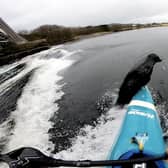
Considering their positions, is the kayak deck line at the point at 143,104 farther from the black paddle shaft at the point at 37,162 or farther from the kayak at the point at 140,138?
the black paddle shaft at the point at 37,162

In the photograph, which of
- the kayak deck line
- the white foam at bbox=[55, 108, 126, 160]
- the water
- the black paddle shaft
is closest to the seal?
the water

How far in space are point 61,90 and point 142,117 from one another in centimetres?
604

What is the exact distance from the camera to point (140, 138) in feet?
14.4

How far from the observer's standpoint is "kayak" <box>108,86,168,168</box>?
401 centimetres

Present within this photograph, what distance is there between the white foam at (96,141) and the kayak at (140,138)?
2.23ft

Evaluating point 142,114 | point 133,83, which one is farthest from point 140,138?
point 133,83

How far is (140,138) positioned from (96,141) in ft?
6.02

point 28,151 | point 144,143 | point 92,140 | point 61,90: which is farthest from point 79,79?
point 28,151

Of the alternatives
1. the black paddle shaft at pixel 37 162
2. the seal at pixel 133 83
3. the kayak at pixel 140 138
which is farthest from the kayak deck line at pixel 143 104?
the black paddle shaft at pixel 37 162

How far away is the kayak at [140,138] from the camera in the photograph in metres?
4.01

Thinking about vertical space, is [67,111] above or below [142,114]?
below

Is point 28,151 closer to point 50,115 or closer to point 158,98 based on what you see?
point 50,115

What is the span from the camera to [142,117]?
559cm

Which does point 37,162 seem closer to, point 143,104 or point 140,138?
point 140,138
